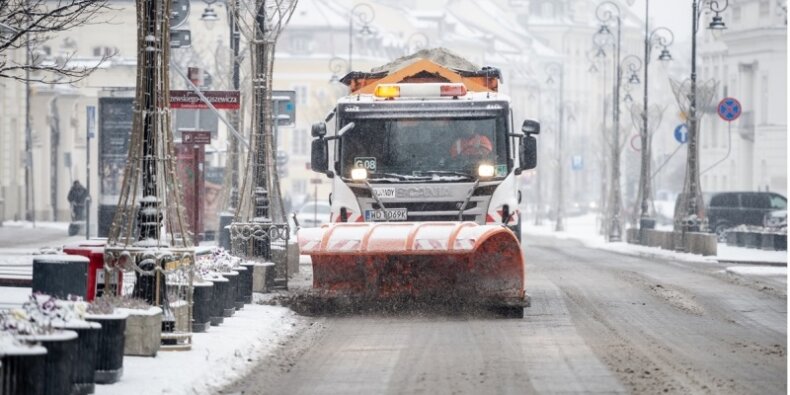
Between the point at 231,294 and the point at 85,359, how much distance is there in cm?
740

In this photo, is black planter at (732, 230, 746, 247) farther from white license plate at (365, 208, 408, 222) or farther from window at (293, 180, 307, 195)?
window at (293, 180, 307, 195)

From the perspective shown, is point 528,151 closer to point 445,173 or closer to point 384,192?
point 445,173

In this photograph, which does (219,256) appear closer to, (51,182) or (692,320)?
(692,320)

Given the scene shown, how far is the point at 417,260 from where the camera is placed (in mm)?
21672

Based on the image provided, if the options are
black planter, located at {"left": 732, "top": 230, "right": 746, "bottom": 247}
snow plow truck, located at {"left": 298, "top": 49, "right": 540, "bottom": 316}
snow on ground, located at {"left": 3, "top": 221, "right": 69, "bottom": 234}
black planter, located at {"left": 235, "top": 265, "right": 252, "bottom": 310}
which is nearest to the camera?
black planter, located at {"left": 235, "top": 265, "right": 252, "bottom": 310}

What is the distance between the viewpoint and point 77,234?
2088 inches

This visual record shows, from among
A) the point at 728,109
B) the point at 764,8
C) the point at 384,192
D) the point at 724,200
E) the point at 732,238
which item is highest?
the point at 764,8

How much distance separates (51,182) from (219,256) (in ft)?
171

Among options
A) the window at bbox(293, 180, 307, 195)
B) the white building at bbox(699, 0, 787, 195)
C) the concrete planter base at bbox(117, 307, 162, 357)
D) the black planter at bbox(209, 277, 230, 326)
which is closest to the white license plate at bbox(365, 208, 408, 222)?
the black planter at bbox(209, 277, 230, 326)

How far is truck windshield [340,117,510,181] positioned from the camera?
77.2 feet

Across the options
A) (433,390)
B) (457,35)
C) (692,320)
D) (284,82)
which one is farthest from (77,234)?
(457,35)

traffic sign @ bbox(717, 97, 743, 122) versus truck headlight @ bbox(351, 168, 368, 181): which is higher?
traffic sign @ bbox(717, 97, 743, 122)

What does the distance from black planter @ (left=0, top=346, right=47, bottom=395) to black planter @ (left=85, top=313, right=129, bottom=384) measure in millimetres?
1989

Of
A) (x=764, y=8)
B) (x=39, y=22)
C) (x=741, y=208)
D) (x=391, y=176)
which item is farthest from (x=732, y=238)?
(x=764, y=8)
